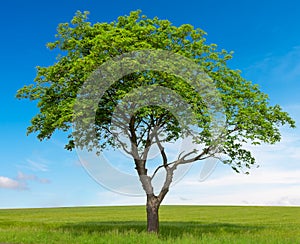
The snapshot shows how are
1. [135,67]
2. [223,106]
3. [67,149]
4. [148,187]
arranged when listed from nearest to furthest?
[135,67]
[223,106]
[148,187]
[67,149]

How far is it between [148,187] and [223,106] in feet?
24.3

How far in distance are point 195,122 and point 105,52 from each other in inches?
277

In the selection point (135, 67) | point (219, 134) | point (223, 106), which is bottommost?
point (219, 134)

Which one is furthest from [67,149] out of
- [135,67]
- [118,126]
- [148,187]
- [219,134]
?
[219,134]

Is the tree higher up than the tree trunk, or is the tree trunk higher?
the tree

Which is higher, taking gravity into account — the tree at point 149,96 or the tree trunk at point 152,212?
the tree at point 149,96

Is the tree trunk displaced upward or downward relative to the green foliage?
downward

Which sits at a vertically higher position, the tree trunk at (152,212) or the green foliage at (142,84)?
Result: the green foliage at (142,84)

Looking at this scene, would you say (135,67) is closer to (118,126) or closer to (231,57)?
(118,126)

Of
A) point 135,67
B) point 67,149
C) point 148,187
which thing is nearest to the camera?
point 135,67

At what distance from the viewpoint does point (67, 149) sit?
3103 centimetres

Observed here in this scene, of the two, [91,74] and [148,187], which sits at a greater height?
[91,74]

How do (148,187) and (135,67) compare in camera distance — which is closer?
(135,67)

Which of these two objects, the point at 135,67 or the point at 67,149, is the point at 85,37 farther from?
the point at 67,149
